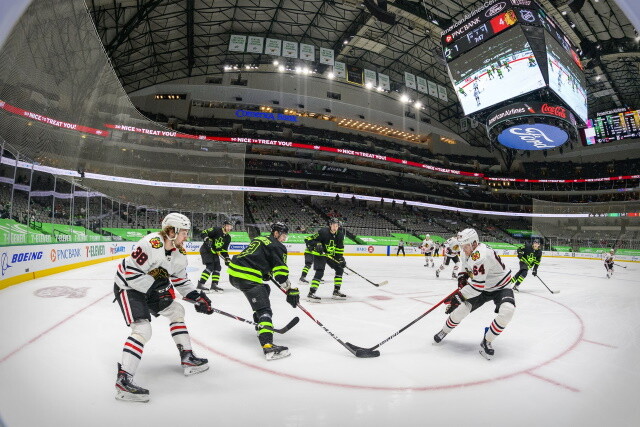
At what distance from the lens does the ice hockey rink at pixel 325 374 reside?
6.62 feet

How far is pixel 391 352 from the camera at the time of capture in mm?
3248

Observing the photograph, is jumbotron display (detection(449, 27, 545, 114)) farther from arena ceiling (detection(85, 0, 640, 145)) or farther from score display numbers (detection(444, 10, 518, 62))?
arena ceiling (detection(85, 0, 640, 145))

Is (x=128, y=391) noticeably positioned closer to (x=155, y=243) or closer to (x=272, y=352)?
(x=155, y=243)

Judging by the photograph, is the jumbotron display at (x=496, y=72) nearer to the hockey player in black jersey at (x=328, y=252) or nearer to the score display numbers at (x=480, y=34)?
the score display numbers at (x=480, y=34)

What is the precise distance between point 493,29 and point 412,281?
420 inches

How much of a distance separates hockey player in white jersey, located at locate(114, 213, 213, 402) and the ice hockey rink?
4.3 inches

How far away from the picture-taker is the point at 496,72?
13500 millimetres

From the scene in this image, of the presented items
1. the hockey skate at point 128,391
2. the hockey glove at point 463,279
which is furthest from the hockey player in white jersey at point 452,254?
the hockey skate at point 128,391

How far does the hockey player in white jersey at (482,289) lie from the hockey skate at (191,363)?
7.47 feet

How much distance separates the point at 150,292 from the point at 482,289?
2958 mm

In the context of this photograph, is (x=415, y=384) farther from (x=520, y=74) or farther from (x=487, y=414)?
(x=520, y=74)

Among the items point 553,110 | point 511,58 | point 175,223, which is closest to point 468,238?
point 175,223

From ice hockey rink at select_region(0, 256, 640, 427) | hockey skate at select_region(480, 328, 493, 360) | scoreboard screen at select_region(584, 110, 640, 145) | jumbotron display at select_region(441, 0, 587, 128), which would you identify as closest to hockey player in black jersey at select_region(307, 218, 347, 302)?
ice hockey rink at select_region(0, 256, 640, 427)

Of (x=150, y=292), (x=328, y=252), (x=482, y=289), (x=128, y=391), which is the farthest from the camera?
(x=328, y=252)
